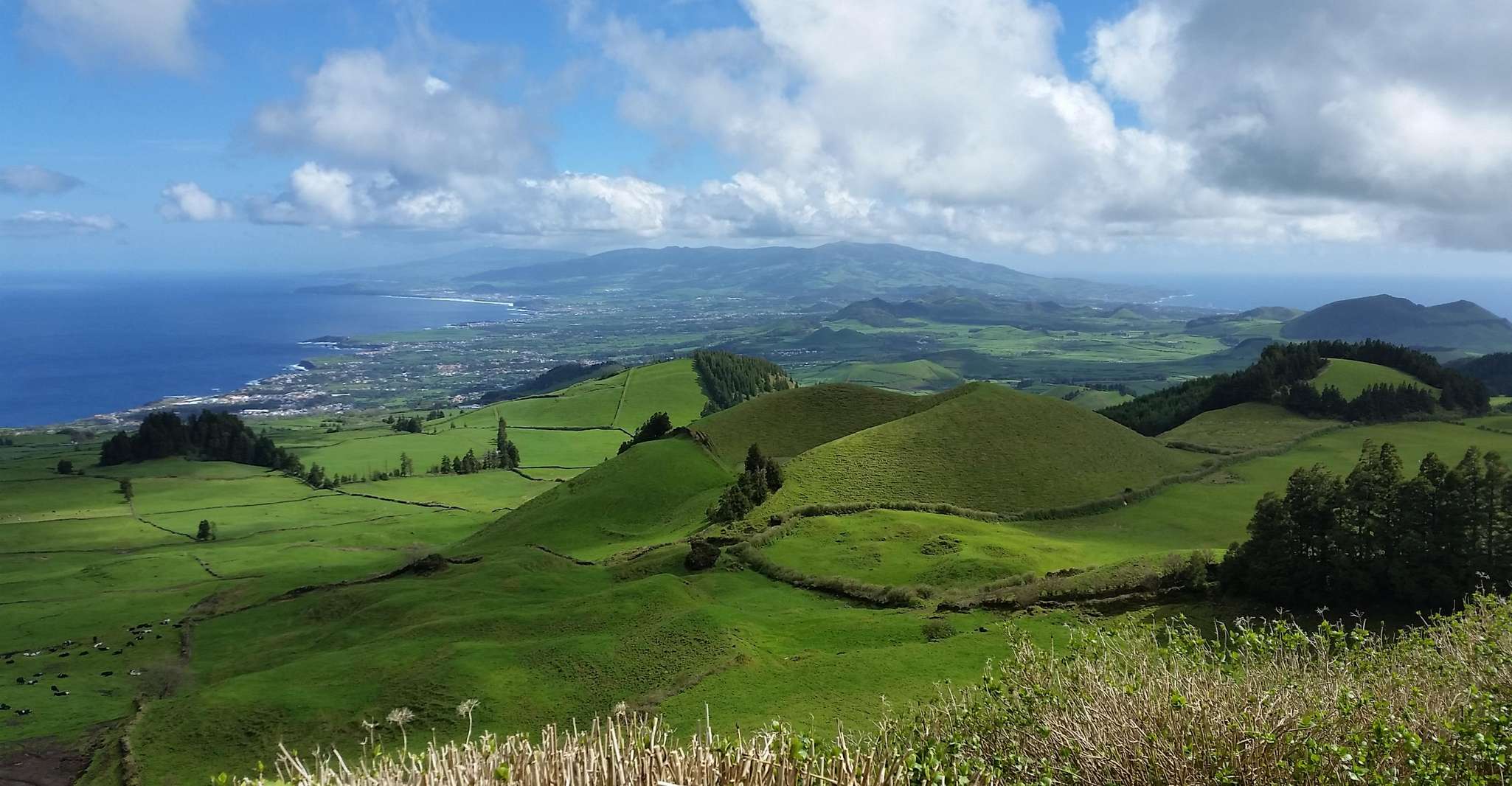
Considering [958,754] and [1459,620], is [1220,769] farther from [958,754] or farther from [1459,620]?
[1459,620]

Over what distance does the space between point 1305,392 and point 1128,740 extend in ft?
436

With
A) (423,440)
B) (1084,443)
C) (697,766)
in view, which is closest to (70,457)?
(423,440)

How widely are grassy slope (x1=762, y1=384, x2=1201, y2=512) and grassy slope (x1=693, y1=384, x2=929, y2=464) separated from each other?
12.7 m

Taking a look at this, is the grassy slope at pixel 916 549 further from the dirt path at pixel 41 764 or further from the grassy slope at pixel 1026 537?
the dirt path at pixel 41 764

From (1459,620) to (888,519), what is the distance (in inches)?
1862

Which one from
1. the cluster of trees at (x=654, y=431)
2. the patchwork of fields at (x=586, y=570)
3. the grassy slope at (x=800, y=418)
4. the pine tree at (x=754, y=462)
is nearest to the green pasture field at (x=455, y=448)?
the patchwork of fields at (x=586, y=570)

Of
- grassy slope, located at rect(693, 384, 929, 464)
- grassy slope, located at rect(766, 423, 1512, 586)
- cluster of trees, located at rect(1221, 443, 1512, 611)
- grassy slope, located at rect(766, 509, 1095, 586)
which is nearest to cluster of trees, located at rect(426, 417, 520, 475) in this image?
grassy slope, located at rect(693, 384, 929, 464)

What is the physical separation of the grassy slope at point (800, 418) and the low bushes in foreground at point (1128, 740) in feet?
274

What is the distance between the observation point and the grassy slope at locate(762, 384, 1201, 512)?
243 ft

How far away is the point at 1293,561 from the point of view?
128 feet

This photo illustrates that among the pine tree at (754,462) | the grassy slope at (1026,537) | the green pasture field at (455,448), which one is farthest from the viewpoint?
the green pasture field at (455,448)

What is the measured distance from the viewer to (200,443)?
493ft

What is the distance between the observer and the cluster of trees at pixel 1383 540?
3650 cm

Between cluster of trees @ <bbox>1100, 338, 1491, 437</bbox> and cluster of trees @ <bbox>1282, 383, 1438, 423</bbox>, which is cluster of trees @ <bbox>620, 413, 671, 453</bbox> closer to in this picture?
cluster of trees @ <bbox>1100, 338, 1491, 437</bbox>
